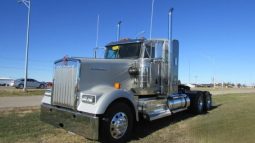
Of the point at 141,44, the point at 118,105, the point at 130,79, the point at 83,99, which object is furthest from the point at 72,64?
the point at 141,44

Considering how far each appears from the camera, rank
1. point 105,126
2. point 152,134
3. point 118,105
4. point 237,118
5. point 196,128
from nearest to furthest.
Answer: point 105,126 < point 118,105 < point 152,134 < point 196,128 < point 237,118

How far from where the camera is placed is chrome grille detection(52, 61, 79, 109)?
6.83 meters

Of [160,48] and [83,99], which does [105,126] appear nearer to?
[83,99]

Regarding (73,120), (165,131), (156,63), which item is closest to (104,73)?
(73,120)

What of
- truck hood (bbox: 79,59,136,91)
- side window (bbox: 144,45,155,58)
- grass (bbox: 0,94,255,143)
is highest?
side window (bbox: 144,45,155,58)

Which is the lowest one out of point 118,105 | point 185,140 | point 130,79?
point 185,140

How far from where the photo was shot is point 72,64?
22.8 feet

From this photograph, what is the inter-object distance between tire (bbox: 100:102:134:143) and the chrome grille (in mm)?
944

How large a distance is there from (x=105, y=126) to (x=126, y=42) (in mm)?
3643

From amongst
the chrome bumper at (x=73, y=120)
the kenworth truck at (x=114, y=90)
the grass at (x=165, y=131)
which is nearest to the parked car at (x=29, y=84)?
the grass at (x=165, y=131)

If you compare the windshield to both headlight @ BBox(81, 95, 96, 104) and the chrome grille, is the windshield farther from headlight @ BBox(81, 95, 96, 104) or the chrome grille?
headlight @ BBox(81, 95, 96, 104)

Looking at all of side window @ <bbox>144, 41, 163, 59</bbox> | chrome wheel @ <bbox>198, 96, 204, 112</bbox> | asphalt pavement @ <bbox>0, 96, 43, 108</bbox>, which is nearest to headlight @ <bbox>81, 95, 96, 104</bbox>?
side window @ <bbox>144, 41, 163, 59</bbox>

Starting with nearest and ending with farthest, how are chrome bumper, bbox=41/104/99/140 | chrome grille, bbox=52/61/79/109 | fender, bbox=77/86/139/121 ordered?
chrome bumper, bbox=41/104/99/140, fender, bbox=77/86/139/121, chrome grille, bbox=52/61/79/109

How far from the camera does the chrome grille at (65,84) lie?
6832 mm
